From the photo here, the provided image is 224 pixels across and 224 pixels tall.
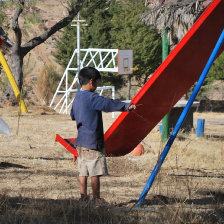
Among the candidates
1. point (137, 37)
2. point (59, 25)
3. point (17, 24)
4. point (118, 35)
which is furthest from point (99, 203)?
point (118, 35)

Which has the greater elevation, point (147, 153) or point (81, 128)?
point (81, 128)

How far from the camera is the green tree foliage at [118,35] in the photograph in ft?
88.6

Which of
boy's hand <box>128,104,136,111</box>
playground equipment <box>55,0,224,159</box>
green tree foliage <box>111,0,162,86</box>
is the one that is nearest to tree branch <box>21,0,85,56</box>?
green tree foliage <box>111,0,162,86</box>

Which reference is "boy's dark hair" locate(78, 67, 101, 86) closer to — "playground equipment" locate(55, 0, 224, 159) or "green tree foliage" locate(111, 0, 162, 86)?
"playground equipment" locate(55, 0, 224, 159)

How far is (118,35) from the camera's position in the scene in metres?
27.5

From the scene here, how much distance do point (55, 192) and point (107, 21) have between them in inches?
987

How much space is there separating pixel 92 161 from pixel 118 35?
77.1 feet

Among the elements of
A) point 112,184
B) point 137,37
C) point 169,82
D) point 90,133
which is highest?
point 137,37

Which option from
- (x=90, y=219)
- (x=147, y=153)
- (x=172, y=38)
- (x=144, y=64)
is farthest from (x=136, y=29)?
(x=90, y=219)

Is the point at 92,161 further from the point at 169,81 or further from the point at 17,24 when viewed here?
the point at 17,24

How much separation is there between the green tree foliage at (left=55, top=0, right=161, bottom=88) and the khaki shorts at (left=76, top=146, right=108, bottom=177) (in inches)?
867

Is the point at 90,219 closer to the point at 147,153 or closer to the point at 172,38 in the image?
the point at 147,153

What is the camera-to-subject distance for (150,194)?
16.7ft

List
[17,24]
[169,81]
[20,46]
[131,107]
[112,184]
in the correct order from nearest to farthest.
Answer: [131,107], [169,81], [112,184], [17,24], [20,46]
